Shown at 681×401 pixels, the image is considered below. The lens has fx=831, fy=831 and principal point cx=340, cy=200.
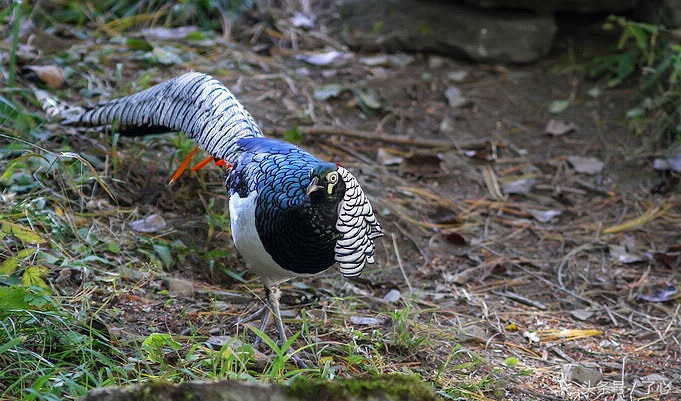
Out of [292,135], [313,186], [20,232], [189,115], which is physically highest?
[313,186]

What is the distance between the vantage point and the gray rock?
5871 millimetres

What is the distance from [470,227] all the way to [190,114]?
1.71 meters

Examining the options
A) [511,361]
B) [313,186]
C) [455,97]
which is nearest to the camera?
[313,186]

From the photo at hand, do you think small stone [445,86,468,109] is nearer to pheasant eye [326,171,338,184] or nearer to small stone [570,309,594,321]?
small stone [570,309,594,321]

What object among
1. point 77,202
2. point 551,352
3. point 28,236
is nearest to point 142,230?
point 77,202

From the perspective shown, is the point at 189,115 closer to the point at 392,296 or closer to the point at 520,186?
the point at 392,296

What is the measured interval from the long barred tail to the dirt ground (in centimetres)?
28

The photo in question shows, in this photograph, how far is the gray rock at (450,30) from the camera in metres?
5.87

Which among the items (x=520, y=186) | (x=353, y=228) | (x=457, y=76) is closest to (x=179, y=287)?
(x=353, y=228)

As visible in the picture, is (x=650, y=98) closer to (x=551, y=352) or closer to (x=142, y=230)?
(x=551, y=352)

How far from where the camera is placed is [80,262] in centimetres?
324

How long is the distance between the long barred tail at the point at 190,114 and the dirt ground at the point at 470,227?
0.93 ft

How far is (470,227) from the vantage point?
4574 mm

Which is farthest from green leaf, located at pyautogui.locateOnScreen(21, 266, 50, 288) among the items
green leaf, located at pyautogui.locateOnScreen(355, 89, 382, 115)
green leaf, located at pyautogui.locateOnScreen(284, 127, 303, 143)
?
green leaf, located at pyautogui.locateOnScreen(355, 89, 382, 115)
